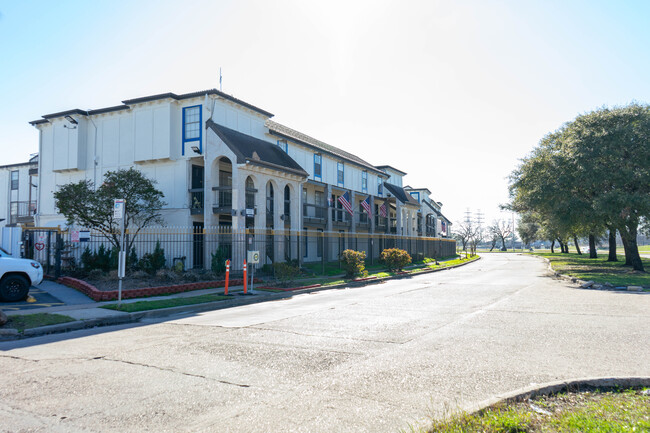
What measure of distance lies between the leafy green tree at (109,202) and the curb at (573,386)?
17.2 metres

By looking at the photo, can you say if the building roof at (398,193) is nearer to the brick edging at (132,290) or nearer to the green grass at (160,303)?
the brick edging at (132,290)

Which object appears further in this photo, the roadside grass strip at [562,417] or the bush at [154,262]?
the bush at [154,262]

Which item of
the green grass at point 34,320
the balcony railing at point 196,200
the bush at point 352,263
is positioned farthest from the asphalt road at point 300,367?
the balcony railing at point 196,200

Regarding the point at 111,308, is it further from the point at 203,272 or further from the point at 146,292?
the point at 203,272

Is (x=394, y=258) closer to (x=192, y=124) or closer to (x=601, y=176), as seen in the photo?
(x=601, y=176)

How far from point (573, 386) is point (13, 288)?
567 inches

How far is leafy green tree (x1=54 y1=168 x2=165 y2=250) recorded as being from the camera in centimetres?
2012

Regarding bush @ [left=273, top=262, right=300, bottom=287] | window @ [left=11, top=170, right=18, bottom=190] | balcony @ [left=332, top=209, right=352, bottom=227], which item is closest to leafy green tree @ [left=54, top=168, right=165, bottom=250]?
bush @ [left=273, top=262, right=300, bottom=287]

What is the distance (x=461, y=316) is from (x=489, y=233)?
398 ft

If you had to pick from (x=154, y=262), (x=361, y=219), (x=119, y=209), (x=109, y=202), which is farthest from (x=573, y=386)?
(x=361, y=219)

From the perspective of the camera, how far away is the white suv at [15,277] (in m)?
12.9

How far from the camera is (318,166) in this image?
108 ft

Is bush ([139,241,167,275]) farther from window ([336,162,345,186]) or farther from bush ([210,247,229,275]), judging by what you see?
window ([336,162,345,186])

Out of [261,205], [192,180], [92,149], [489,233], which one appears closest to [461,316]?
[261,205]
